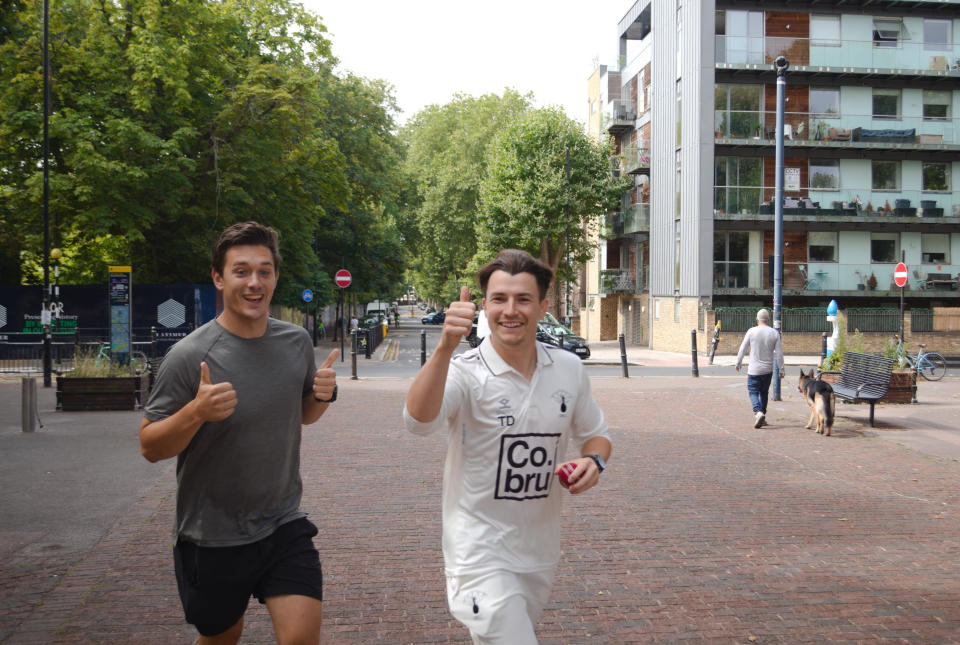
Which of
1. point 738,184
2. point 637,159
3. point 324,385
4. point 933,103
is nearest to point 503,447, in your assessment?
point 324,385

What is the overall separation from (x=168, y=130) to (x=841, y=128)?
27197mm

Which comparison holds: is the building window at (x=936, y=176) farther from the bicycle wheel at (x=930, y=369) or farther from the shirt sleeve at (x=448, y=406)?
the shirt sleeve at (x=448, y=406)

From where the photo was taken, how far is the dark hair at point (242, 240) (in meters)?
3.30

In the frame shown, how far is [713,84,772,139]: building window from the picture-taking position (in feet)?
118

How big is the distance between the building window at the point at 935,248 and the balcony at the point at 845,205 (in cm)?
47

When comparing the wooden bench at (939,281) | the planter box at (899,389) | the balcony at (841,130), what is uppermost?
the balcony at (841,130)

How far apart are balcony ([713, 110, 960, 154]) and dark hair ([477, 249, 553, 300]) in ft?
113

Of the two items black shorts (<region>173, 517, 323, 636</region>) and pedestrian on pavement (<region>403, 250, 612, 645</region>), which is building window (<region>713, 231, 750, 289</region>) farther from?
black shorts (<region>173, 517, 323, 636</region>)

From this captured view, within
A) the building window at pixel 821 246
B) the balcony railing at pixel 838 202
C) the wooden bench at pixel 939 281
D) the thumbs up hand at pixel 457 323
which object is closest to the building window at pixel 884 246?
the balcony railing at pixel 838 202

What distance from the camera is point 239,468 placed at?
3141 millimetres

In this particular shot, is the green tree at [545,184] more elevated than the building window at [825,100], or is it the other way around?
the building window at [825,100]

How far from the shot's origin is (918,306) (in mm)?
37062

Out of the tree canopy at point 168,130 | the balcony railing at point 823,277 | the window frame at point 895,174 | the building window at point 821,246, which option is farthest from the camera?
the window frame at point 895,174

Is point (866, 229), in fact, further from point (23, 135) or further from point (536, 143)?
point (23, 135)
